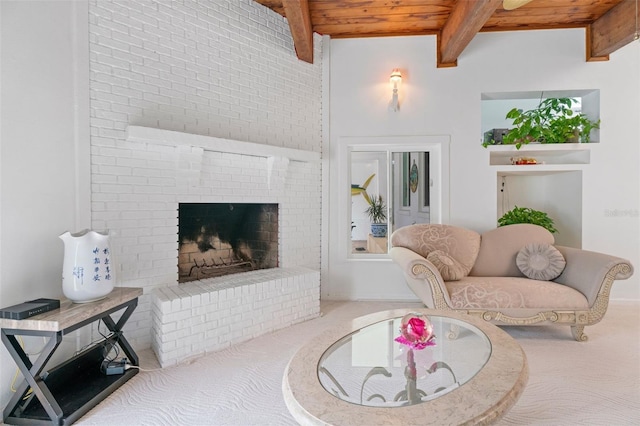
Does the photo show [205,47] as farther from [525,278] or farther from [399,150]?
[525,278]

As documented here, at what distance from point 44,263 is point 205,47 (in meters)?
2.05

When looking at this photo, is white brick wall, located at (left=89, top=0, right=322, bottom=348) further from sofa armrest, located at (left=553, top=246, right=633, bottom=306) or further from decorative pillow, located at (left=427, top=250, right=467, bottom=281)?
sofa armrest, located at (left=553, top=246, right=633, bottom=306)

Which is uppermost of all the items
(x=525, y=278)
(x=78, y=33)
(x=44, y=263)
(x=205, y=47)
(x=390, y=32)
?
(x=390, y=32)

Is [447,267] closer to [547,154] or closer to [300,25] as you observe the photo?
[547,154]

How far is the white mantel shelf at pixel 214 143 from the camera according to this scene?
2.45 meters

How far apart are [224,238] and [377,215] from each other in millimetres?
1769

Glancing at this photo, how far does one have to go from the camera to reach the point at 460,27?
3.08m

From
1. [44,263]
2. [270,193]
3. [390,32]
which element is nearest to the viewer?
[44,263]

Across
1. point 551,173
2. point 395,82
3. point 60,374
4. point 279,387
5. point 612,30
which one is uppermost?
point 612,30

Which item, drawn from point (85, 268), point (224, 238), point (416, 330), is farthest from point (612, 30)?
point (85, 268)

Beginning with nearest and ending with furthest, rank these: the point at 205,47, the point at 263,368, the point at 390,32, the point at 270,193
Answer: the point at 263,368 → the point at 205,47 → the point at 270,193 → the point at 390,32

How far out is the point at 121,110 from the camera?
2498 millimetres

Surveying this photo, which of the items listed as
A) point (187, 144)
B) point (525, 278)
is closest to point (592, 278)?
point (525, 278)

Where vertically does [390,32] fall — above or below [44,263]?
above
